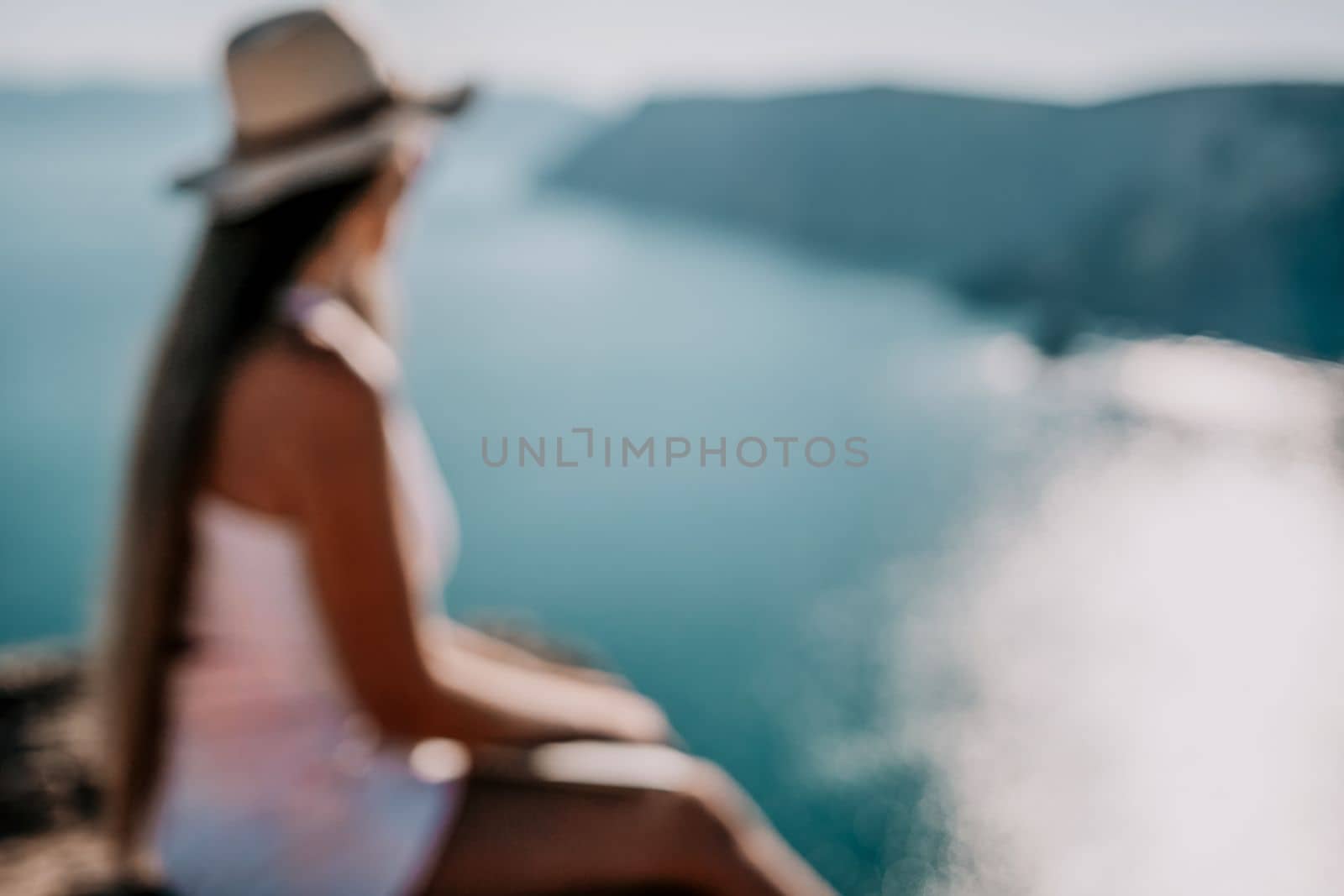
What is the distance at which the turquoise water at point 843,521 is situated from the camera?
4.61 m

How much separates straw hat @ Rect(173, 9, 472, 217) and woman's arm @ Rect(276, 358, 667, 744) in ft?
0.58

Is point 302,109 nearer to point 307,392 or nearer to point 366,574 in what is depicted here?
point 307,392

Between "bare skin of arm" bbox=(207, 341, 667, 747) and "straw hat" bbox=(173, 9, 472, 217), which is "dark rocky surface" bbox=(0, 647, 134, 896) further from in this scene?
"straw hat" bbox=(173, 9, 472, 217)

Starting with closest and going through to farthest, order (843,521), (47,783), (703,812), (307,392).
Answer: (307,392)
(703,812)
(47,783)
(843,521)

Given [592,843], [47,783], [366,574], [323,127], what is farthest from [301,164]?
[47,783]

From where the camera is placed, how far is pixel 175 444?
78 cm

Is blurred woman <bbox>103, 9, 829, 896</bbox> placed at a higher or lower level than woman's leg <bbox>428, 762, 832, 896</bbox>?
higher

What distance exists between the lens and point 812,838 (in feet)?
14.1

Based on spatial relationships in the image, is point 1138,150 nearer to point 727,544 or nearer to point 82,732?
point 727,544

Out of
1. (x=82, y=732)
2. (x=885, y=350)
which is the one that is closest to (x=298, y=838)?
(x=82, y=732)

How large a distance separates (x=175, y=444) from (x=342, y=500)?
0.47 feet

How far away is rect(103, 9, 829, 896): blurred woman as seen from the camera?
2.50 feet

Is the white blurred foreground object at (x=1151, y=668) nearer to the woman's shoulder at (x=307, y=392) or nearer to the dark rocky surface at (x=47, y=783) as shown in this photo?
the dark rocky surface at (x=47, y=783)

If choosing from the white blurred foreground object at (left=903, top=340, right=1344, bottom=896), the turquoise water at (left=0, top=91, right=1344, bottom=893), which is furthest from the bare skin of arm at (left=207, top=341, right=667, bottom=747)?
the white blurred foreground object at (left=903, top=340, right=1344, bottom=896)
